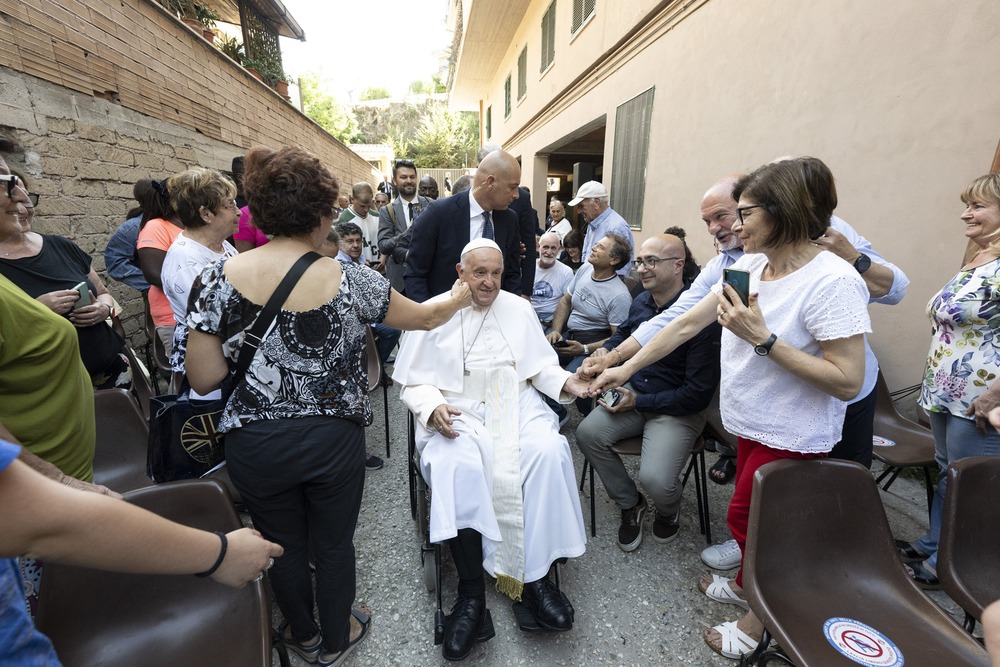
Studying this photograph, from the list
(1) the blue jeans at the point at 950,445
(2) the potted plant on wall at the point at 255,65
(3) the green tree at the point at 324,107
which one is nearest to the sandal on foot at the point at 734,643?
(1) the blue jeans at the point at 950,445

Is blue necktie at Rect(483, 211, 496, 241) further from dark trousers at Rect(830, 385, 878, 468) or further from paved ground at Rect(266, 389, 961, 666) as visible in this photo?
dark trousers at Rect(830, 385, 878, 468)

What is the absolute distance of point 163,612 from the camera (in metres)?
1.36

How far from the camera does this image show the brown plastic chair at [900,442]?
2.42 m

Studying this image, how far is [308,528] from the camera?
167 centimetres

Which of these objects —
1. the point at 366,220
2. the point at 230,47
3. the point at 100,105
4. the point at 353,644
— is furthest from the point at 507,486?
the point at 230,47

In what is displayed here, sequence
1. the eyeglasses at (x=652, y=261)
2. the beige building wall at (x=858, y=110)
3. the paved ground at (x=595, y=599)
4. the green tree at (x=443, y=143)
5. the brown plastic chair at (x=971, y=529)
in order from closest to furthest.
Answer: the brown plastic chair at (x=971, y=529), the paved ground at (x=595, y=599), the beige building wall at (x=858, y=110), the eyeglasses at (x=652, y=261), the green tree at (x=443, y=143)

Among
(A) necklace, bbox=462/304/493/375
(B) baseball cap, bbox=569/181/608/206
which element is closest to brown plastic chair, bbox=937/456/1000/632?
(A) necklace, bbox=462/304/493/375

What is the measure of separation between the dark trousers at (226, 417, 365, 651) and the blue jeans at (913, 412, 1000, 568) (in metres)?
2.36

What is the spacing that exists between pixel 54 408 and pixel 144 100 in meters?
4.74

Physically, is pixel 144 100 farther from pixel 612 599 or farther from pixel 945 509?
pixel 945 509

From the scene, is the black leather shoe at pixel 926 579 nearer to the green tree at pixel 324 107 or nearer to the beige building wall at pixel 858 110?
the beige building wall at pixel 858 110

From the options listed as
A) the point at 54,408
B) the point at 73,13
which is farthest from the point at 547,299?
the point at 73,13

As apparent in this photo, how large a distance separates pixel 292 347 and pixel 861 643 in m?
2.06

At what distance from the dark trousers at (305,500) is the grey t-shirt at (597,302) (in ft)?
8.38
